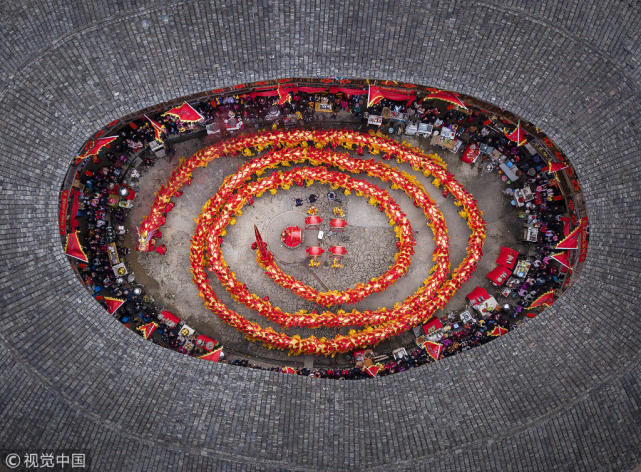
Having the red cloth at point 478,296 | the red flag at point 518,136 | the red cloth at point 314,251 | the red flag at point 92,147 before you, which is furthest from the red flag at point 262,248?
the red flag at point 518,136

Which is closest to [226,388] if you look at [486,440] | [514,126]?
[486,440]

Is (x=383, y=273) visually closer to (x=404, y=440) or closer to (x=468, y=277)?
(x=468, y=277)

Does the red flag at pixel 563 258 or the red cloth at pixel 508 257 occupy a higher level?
the red flag at pixel 563 258

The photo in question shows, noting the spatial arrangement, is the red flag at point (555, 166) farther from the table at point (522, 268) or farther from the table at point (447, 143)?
the table at point (522, 268)

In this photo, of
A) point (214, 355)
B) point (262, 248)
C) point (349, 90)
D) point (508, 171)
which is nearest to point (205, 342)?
point (214, 355)

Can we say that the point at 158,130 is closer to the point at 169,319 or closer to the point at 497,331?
the point at 169,319

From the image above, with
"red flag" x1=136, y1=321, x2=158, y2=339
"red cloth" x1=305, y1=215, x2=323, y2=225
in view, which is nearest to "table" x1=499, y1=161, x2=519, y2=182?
"red cloth" x1=305, y1=215, x2=323, y2=225
